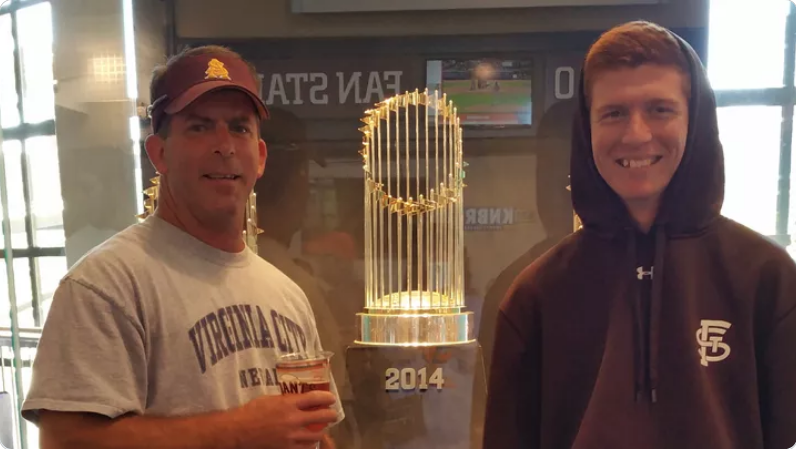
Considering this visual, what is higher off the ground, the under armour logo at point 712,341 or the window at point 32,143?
the window at point 32,143

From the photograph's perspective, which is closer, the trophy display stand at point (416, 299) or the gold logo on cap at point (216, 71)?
the gold logo on cap at point (216, 71)

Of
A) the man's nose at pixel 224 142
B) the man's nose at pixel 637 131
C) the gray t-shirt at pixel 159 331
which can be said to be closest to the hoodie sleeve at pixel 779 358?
the man's nose at pixel 637 131

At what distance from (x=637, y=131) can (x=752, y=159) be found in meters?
1.26

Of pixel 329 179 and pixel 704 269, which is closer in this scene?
pixel 704 269

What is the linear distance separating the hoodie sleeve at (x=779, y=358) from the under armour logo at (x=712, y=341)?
62mm

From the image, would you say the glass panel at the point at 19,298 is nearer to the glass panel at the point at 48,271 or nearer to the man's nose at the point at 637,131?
the glass panel at the point at 48,271

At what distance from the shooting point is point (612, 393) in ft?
3.09

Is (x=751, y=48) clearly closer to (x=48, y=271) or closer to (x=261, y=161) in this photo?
(x=261, y=161)

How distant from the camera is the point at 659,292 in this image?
3.10 ft

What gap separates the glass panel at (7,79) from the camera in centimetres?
175

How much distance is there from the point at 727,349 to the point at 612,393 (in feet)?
0.59

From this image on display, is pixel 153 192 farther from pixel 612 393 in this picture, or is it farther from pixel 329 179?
pixel 612 393

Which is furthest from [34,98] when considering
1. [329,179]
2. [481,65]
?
[481,65]

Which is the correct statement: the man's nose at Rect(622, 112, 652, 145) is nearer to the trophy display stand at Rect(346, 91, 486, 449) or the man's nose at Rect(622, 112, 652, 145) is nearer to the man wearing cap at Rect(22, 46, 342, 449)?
the man wearing cap at Rect(22, 46, 342, 449)
